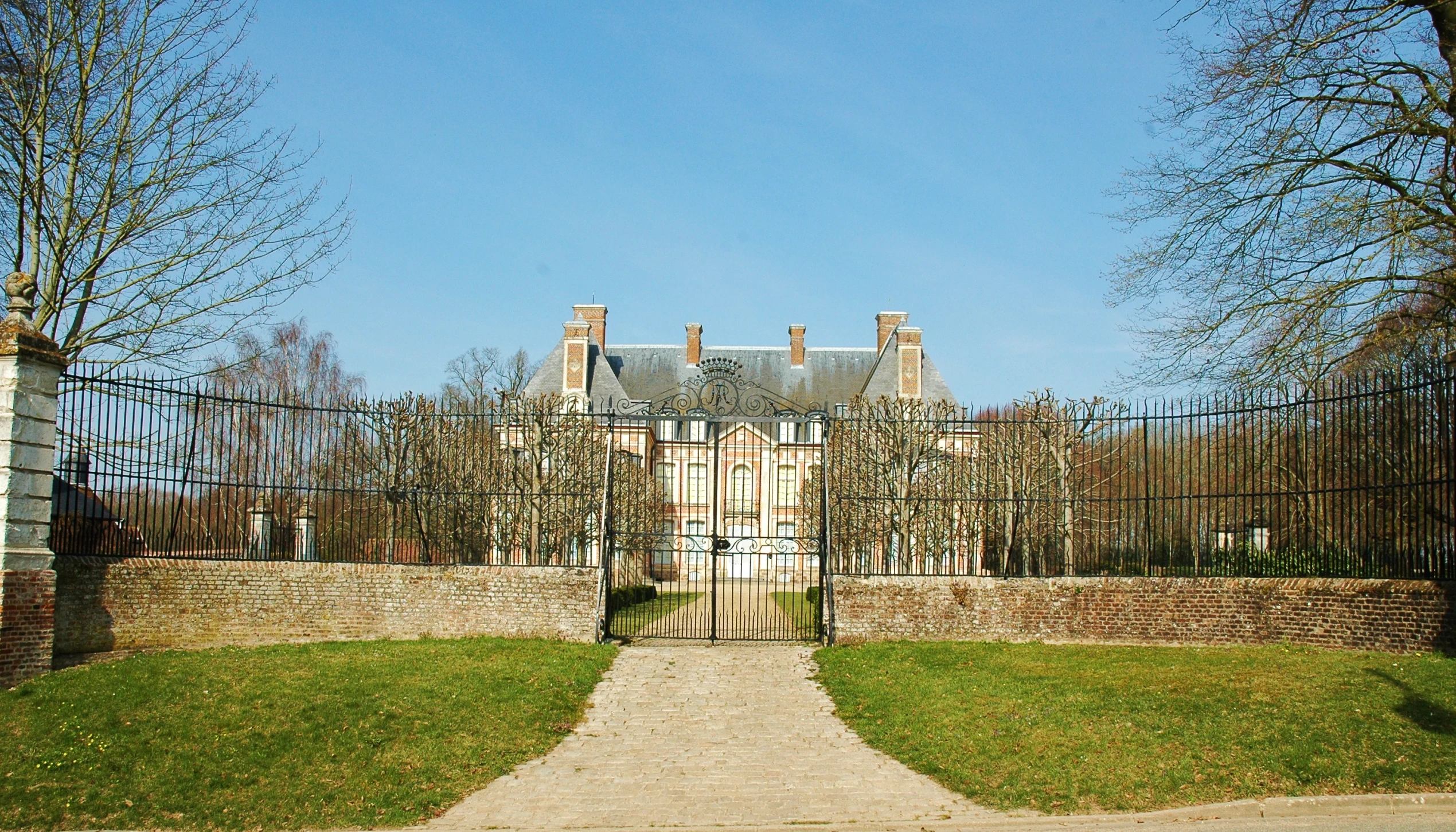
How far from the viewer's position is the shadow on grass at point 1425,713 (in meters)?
8.24

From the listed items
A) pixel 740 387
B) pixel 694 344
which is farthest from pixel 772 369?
pixel 740 387

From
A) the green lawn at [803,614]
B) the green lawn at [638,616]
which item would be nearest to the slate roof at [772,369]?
the green lawn at [803,614]

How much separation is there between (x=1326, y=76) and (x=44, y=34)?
16.1 m

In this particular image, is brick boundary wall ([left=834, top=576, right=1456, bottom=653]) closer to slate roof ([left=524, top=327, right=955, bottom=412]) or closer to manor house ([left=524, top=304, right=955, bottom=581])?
manor house ([left=524, top=304, right=955, bottom=581])

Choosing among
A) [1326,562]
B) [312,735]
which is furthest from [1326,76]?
[312,735]

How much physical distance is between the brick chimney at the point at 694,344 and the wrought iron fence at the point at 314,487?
102 ft

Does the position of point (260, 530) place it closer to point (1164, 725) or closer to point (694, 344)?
point (1164, 725)

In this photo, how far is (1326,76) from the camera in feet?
43.1

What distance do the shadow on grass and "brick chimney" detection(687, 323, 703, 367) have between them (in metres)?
38.6

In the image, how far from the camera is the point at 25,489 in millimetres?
10281

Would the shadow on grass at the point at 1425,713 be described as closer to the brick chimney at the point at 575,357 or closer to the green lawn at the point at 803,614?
the green lawn at the point at 803,614

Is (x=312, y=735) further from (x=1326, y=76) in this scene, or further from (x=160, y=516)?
(x=1326, y=76)

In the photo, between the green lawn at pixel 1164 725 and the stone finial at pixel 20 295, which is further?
the stone finial at pixel 20 295

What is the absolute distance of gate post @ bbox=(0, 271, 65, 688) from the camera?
994 centimetres
